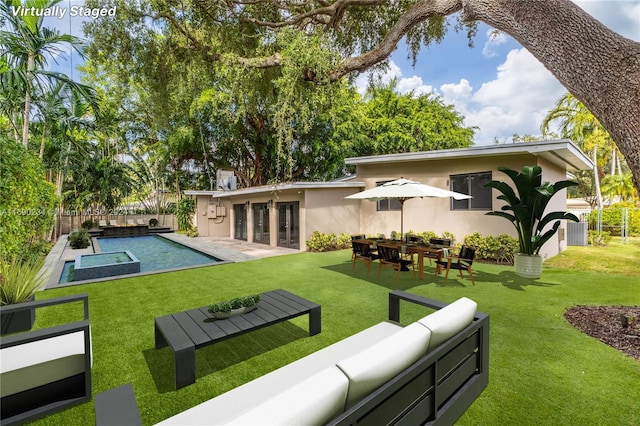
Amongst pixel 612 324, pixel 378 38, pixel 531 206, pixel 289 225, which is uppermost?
pixel 378 38

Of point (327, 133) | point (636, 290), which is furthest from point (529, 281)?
point (327, 133)

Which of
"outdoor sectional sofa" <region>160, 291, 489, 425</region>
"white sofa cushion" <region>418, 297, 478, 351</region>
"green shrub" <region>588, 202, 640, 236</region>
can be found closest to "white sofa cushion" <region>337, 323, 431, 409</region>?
"outdoor sectional sofa" <region>160, 291, 489, 425</region>

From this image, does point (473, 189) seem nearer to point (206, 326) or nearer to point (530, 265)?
point (530, 265)

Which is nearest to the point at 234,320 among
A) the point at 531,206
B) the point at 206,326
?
the point at 206,326

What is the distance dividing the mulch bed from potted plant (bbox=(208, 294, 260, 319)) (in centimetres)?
493

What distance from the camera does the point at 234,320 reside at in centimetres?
368

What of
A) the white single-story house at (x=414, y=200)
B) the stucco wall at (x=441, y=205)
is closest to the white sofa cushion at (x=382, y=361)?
the white single-story house at (x=414, y=200)

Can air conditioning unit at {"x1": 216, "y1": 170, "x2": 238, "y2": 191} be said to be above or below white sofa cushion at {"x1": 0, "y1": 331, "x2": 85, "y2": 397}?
above

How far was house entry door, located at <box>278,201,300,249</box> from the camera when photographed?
13773 millimetres

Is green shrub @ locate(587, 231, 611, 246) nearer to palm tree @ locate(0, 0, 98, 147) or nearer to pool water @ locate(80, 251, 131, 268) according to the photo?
pool water @ locate(80, 251, 131, 268)

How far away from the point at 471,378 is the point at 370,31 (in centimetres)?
1002

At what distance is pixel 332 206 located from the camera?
13680 millimetres

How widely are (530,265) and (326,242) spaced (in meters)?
7.60

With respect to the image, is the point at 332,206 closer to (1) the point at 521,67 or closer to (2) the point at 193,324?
(2) the point at 193,324
